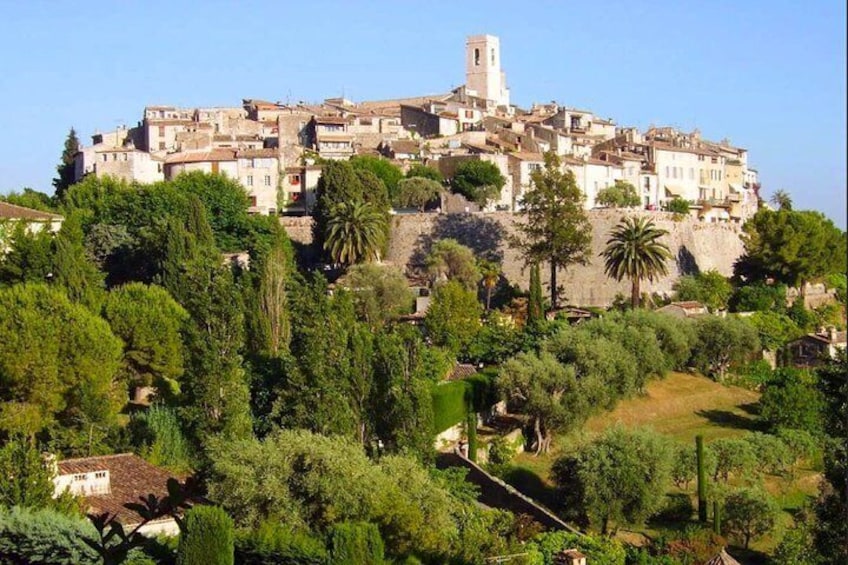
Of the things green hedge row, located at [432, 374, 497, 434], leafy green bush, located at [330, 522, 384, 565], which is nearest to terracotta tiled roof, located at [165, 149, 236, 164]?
green hedge row, located at [432, 374, 497, 434]

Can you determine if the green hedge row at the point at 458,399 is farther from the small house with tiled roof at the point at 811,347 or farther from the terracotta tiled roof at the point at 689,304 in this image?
the small house with tiled roof at the point at 811,347

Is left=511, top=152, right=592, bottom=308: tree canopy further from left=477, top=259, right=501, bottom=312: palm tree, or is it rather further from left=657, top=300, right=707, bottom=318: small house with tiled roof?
left=657, top=300, right=707, bottom=318: small house with tiled roof

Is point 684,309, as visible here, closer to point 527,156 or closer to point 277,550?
point 527,156

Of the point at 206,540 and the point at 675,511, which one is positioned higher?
the point at 206,540

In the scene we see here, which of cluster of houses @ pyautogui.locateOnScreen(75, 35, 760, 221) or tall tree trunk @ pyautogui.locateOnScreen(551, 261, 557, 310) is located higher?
cluster of houses @ pyautogui.locateOnScreen(75, 35, 760, 221)

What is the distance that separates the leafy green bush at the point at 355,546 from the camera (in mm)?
22078

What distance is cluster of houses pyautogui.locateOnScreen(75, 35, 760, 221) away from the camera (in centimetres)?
6456

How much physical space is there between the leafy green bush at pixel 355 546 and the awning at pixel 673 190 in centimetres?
5778

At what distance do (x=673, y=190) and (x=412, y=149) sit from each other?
16500 mm

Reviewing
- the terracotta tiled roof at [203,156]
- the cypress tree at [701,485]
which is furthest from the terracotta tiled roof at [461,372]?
the terracotta tiled roof at [203,156]

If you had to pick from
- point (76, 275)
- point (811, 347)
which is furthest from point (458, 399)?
point (811, 347)

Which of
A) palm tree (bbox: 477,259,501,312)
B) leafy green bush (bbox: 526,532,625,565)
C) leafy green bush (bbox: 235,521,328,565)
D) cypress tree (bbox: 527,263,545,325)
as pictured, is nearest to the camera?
leafy green bush (bbox: 235,521,328,565)

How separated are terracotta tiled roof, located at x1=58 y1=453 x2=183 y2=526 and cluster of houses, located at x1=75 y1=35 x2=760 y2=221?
3655 centimetres

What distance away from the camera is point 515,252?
5766cm
